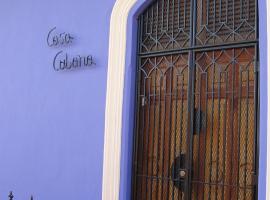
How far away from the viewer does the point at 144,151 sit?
5316mm

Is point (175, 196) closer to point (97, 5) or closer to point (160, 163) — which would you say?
point (160, 163)

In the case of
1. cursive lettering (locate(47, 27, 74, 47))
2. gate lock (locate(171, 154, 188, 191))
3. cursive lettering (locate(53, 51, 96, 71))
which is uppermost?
cursive lettering (locate(47, 27, 74, 47))

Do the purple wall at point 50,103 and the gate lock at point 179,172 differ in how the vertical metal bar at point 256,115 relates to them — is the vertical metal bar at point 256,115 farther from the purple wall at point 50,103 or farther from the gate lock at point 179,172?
the purple wall at point 50,103

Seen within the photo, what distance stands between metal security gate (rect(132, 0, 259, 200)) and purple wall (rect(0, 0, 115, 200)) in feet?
1.73

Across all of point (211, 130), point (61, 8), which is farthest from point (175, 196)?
point (61, 8)

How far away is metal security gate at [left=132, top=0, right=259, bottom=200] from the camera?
4.66 metres

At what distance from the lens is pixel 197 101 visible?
4977mm

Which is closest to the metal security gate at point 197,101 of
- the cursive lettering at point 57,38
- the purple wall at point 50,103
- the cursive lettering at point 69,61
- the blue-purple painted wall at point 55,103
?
the blue-purple painted wall at point 55,103

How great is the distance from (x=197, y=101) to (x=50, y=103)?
6.67 feet

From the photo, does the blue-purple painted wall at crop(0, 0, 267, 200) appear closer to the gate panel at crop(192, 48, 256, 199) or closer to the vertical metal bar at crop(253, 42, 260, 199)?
the gate panel at crop(192, 48, 256, 199)

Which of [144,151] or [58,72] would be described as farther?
[58,72]

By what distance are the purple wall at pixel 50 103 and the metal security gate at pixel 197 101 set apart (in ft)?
1.73

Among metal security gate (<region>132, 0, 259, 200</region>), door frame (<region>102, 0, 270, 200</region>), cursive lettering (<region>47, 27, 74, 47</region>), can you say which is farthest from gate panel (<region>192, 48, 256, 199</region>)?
cursive lettering (<region>47, 27, 74, 47</region>)

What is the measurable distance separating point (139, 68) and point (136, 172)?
1195 mm
